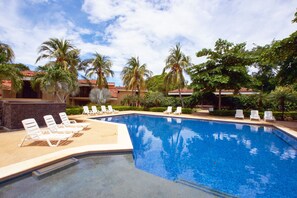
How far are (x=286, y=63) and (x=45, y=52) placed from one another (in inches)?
1019

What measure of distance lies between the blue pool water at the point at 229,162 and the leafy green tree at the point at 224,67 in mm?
8903

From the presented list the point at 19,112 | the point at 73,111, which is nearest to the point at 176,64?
the point at 73,111

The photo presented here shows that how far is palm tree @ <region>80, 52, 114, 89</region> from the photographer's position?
24.7 m

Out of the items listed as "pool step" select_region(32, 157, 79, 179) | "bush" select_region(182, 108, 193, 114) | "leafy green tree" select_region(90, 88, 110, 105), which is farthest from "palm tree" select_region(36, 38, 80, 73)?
"pool step" select_region(32, 157, 79, 179)

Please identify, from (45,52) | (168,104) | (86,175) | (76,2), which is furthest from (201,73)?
(45,52)

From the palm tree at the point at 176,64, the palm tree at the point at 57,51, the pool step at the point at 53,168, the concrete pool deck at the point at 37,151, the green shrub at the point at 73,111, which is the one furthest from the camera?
the palm tree at the point at 176,64

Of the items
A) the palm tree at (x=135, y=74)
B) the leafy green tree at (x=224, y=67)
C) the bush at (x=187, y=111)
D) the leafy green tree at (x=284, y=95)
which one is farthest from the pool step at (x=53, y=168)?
the palm tree at (x=135, y=74)

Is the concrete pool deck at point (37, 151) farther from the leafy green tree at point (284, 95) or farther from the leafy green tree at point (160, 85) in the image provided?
the leafy green tree at point (160, 85)

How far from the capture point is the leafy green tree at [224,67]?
1809 cm

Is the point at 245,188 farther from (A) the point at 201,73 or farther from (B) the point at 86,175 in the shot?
(A) the point at 201,73

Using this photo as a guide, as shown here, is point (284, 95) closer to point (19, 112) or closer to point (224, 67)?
point (224, 67)

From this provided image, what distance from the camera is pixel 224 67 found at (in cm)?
1877

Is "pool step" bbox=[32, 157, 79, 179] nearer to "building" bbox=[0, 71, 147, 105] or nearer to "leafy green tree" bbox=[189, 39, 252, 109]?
"leafy green tree" bbox=[189, 39, 252, 109]

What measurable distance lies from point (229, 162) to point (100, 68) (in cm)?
2227
